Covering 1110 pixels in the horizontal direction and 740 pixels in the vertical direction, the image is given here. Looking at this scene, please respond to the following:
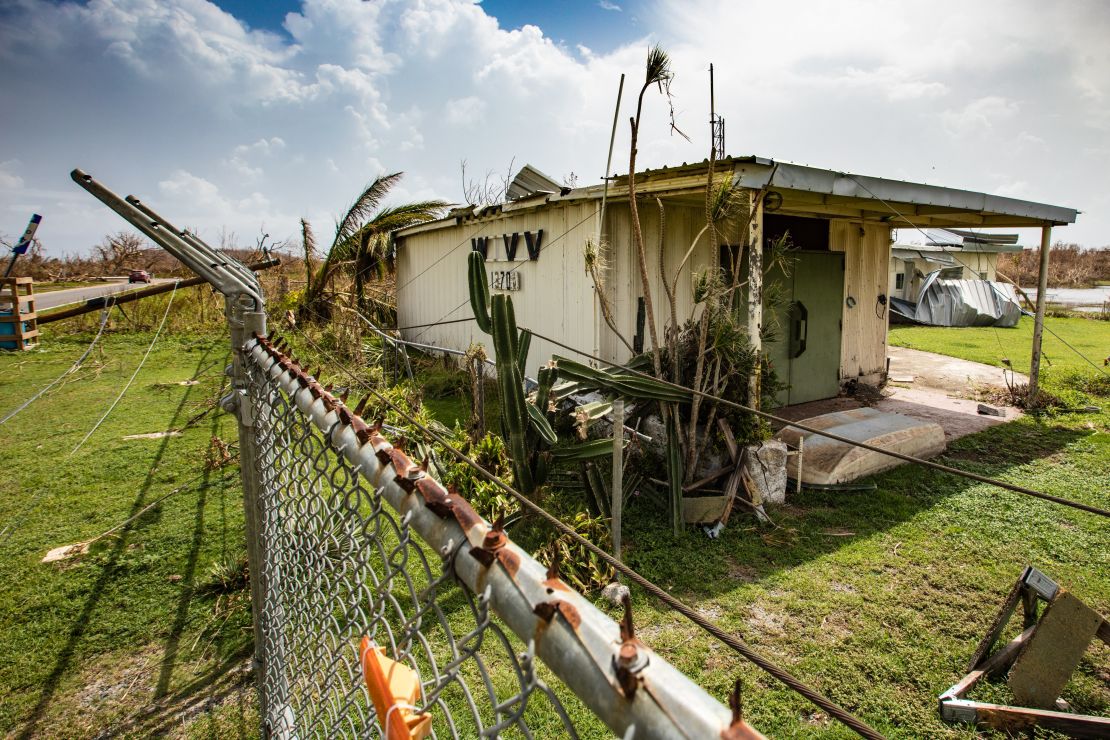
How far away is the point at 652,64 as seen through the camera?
4.26 metres

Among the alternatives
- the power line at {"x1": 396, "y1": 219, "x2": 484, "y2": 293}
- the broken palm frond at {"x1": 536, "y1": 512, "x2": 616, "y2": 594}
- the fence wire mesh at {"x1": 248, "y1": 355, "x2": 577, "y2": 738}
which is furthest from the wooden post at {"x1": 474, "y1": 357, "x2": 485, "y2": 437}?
the power line at {"x1": 396, "y1": 219, "x2": 484, "y2": 293}

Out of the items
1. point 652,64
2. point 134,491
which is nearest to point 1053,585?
point 652,64

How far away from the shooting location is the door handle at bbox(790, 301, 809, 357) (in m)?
8.51

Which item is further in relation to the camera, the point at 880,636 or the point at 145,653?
the point at 880,636

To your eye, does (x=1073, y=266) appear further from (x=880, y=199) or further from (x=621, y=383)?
(x=621, y=383)

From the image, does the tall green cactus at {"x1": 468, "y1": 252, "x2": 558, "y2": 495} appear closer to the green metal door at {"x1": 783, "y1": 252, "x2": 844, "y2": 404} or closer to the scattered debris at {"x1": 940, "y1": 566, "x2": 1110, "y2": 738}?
the scattered debris at {"x1": 940, "y1": 566, "x2": 1110, "y2": 738}

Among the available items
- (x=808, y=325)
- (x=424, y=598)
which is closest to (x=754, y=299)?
(x=808, y=325)

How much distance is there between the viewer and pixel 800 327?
8.57m

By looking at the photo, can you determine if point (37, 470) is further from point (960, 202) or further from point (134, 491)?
point (960, 202)

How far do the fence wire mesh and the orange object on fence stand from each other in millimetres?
23

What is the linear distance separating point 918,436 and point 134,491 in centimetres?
757

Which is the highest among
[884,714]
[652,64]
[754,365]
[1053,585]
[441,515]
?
[652,64]

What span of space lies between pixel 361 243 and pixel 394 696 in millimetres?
13108

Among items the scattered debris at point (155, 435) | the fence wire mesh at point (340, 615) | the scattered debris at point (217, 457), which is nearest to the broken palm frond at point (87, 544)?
the scattered debris at point (217, 457)
